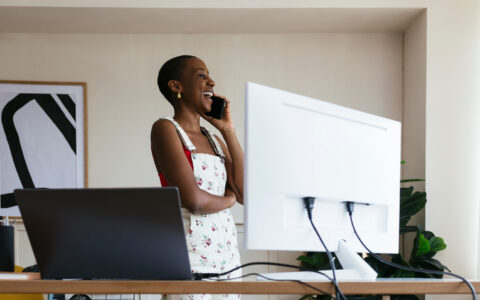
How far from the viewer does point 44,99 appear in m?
4.16

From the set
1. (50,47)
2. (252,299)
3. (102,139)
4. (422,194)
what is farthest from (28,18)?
(422,194)

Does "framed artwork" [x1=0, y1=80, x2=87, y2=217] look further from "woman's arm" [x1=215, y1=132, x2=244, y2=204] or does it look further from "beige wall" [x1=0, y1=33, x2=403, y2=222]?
"woman's arm" [x1=215, y1=132, x2=244, y2=204]

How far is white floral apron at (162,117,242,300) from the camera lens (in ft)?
5.61

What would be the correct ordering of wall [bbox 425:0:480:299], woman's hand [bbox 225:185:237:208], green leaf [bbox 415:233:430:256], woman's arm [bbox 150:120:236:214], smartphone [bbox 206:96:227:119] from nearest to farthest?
woman's arm [bbox 150:120:236:214] < woman's hand [bbox 225:185:237:208] < smartphone [bbox 206:96:227:119] < green leaf [bbox 415:233:430:256] < wall [bbox 425:0:480:299]

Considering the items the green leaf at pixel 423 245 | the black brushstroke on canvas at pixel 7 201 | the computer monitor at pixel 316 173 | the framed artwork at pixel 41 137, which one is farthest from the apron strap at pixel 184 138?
the black brushstroke on canvas at pixel 7 201

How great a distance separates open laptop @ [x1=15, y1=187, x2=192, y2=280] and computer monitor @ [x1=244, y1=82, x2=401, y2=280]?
0.58 ft

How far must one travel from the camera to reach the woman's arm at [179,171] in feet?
5.38

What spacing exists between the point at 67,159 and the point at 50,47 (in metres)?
0.80

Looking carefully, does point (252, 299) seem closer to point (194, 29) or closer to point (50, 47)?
point (194, 29)

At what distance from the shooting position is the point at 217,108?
6.24 ft

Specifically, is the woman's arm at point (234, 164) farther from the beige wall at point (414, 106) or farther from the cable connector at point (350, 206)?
the beige wall at point (414, 106)

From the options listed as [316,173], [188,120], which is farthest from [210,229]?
[316,173]

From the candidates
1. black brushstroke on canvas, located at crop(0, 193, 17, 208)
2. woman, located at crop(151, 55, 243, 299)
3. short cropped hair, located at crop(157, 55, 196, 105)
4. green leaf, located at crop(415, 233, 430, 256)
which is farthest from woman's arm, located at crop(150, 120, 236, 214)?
black brushstroke on canvas, located at crop(0, 193, 17, 208)

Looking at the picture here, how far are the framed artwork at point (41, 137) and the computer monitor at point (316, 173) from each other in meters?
2.99
